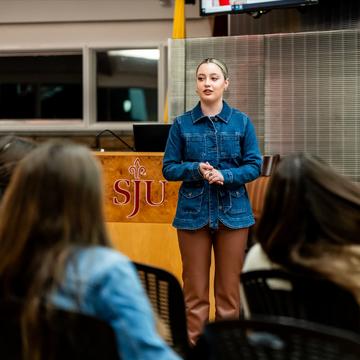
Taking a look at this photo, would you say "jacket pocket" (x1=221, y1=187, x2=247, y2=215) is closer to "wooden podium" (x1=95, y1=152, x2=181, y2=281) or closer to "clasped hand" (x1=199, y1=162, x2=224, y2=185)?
"clasped hand" (x1=199, y1=162, x2=224, y2=185)

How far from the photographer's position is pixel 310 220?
1372 mm

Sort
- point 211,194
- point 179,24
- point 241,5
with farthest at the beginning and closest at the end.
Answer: point 179,24, point 241,5, point 211,194

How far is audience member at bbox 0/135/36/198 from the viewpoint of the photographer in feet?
6.24

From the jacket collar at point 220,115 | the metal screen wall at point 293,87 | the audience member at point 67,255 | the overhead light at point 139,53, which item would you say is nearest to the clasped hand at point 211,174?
the jacket collar at point 220,115

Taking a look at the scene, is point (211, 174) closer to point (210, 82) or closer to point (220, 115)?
point (220, 115)

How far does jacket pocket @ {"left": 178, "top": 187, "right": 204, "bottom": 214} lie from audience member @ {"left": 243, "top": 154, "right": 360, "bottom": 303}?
49.1 inches

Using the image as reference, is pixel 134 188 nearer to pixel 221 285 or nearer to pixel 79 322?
pixel 221 285

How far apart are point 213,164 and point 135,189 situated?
102cm

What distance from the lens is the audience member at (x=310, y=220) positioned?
4.41 feet

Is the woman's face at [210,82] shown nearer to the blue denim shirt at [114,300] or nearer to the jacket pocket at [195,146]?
the jacket pocket at [195,146]

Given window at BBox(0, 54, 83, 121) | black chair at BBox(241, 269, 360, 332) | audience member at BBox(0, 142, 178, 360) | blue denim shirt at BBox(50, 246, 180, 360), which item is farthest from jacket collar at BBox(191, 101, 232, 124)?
window at BBox(0, 54, 83, 121)

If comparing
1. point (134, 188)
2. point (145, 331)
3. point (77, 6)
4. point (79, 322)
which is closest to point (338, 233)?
point (145, 331)

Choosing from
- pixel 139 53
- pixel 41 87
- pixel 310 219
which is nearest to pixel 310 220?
pixel 310 219

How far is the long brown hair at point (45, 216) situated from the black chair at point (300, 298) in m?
0.42
